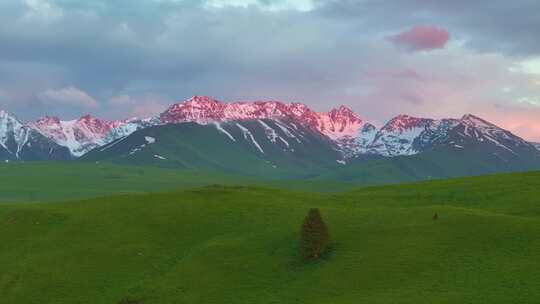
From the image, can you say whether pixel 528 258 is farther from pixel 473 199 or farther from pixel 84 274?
pixel 84 274

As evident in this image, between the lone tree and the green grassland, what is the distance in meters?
1.44

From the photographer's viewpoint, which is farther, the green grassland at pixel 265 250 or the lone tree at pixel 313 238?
the lone tree at pixel 313 238

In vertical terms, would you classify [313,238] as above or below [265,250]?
above

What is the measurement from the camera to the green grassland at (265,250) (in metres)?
64.8

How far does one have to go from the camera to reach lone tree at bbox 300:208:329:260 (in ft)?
247

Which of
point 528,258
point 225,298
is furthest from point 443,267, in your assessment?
point 225,298

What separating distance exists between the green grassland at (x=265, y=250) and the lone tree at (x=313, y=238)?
144 cm

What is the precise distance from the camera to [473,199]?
342 ft

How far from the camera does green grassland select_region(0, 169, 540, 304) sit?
64.8 metres

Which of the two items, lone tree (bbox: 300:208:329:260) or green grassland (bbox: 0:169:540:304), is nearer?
green grassland (bbox: 0:169:540:304)

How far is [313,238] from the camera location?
249ft

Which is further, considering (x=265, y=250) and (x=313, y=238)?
(x=265, y=250)

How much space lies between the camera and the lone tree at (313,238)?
Answer: 75.4 meters

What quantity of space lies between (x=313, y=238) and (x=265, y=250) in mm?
7392
